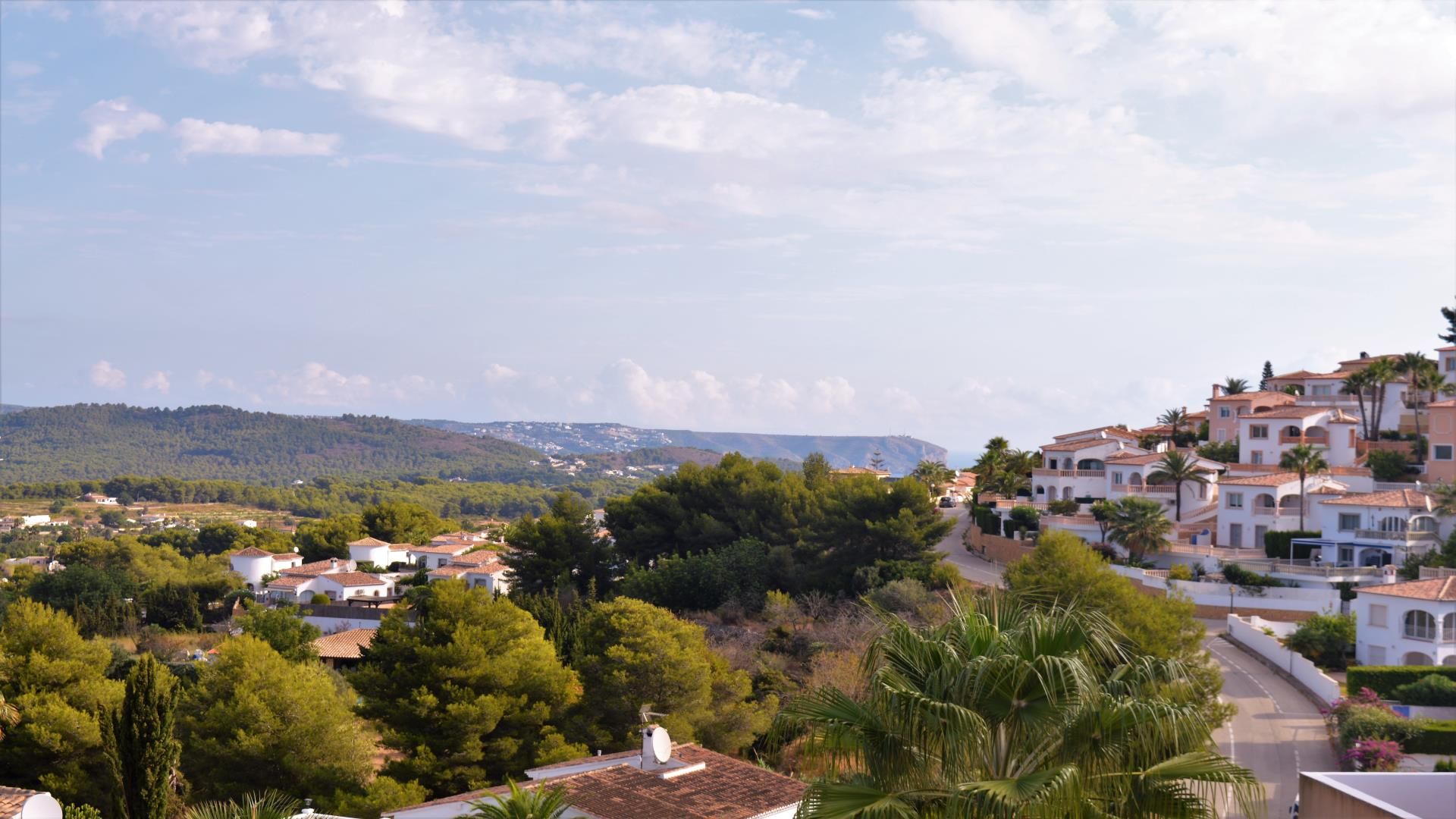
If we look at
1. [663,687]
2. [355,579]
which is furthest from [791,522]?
[355,579]

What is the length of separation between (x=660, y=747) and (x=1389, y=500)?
1423 inches

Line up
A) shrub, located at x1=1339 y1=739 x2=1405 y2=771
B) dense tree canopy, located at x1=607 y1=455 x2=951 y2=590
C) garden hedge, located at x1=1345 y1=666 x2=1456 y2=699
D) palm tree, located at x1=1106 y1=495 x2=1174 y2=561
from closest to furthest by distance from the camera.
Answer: shrub, located at x1=1339 y1=739 x2=1405 y2=771 → garden hedge, located at x1=1345 y1=666 x2=1456 y2=699 → palm tree, located at x1=1106 y1=495 x2=1174 y2=561 → dense tree canopy, located at x1=607 y1=455 x2=951 y2=590

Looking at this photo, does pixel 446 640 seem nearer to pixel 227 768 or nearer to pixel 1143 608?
pixel 227 768

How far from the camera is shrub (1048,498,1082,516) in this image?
5509 centimetres

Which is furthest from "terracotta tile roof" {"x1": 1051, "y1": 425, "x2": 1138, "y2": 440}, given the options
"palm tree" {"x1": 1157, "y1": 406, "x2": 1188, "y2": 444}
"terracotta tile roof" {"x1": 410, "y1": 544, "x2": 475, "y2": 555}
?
"terracotta tile roof" {"x1": 410, "y1": 544, "x2": 475, "y2": 555}

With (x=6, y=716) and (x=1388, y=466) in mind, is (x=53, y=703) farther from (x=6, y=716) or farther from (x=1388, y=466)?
(x=1388, y=466)

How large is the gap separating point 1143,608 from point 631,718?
538 inches

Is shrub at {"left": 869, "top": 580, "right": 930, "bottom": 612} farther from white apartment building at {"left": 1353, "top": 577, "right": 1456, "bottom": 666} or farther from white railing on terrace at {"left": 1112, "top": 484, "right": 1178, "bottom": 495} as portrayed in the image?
white railing on terrace at {"left": 1112, "top": 484, "right": 1178, "bottom": 495}

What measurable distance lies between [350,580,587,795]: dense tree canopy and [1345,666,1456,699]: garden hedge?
780 inches

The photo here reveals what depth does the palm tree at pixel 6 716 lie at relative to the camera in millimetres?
24828

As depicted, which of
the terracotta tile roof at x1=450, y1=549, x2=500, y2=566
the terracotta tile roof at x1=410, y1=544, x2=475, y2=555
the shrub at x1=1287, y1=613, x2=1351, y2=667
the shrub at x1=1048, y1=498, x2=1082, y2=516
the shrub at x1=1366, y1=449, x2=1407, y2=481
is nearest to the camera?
the shrub at x1=1287, y1=613, x2=1351, y2=667

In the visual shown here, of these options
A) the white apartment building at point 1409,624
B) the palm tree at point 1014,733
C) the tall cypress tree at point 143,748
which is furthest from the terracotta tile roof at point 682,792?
the white apartment building at point 1409,624

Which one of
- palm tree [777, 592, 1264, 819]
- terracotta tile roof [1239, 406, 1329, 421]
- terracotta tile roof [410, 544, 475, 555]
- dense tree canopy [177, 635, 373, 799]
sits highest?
terracotta tile roof [1239, 406, 1329, 421]

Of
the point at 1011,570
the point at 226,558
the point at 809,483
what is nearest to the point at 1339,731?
the point at 1011,570
